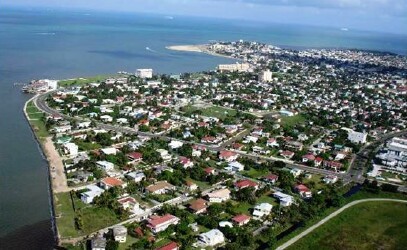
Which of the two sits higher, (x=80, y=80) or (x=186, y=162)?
(x=186, y=162)

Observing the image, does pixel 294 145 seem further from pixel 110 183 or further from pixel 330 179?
pixel 110 183

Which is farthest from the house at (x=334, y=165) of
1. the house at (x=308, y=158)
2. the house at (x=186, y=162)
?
the house at (x=186, y=162)

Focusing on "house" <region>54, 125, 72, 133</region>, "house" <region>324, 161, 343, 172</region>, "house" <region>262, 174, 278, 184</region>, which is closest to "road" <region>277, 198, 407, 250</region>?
"house" <region>262, 174, 278, 184</region>

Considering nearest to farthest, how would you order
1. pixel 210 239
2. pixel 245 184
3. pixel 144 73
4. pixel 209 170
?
pixel 210 239
pixel 245 184
pixel 209 170
pixel 144 73

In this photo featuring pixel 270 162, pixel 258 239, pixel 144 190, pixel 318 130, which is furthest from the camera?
pixel 318 130

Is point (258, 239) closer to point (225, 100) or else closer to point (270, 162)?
point (270, 162)

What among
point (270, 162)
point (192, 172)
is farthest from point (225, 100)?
point (192, 172)

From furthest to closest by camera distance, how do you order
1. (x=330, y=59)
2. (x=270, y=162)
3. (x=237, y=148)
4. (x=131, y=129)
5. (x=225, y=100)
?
(x=330, y=59)
(x=225, y=100)
(x=131, y=129)
(x=237, y=148)
(x=270, y=162)

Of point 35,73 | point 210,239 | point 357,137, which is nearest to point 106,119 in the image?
point 357,137
